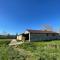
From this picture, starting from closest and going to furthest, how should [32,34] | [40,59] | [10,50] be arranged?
[40,59]
[10,50]
[32,34]

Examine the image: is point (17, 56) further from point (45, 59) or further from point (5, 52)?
point (45, 59)

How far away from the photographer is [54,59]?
7586 millimetres

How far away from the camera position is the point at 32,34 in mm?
36438

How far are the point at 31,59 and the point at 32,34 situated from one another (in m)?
28.7

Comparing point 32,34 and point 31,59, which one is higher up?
point 32,34

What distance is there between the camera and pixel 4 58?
7488 millimetres

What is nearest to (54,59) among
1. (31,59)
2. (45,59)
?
(45,59)

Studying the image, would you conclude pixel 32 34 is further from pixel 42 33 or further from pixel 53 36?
pixel 53 36

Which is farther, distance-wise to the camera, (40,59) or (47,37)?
(47,37)

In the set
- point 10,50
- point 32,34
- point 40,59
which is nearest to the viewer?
point 40,59

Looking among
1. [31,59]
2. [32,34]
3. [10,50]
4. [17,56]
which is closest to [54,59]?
[31,59]

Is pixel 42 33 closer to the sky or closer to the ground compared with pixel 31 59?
closer to the sky

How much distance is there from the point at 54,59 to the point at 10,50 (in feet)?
8.23

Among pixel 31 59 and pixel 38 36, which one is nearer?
pixel 31 59
